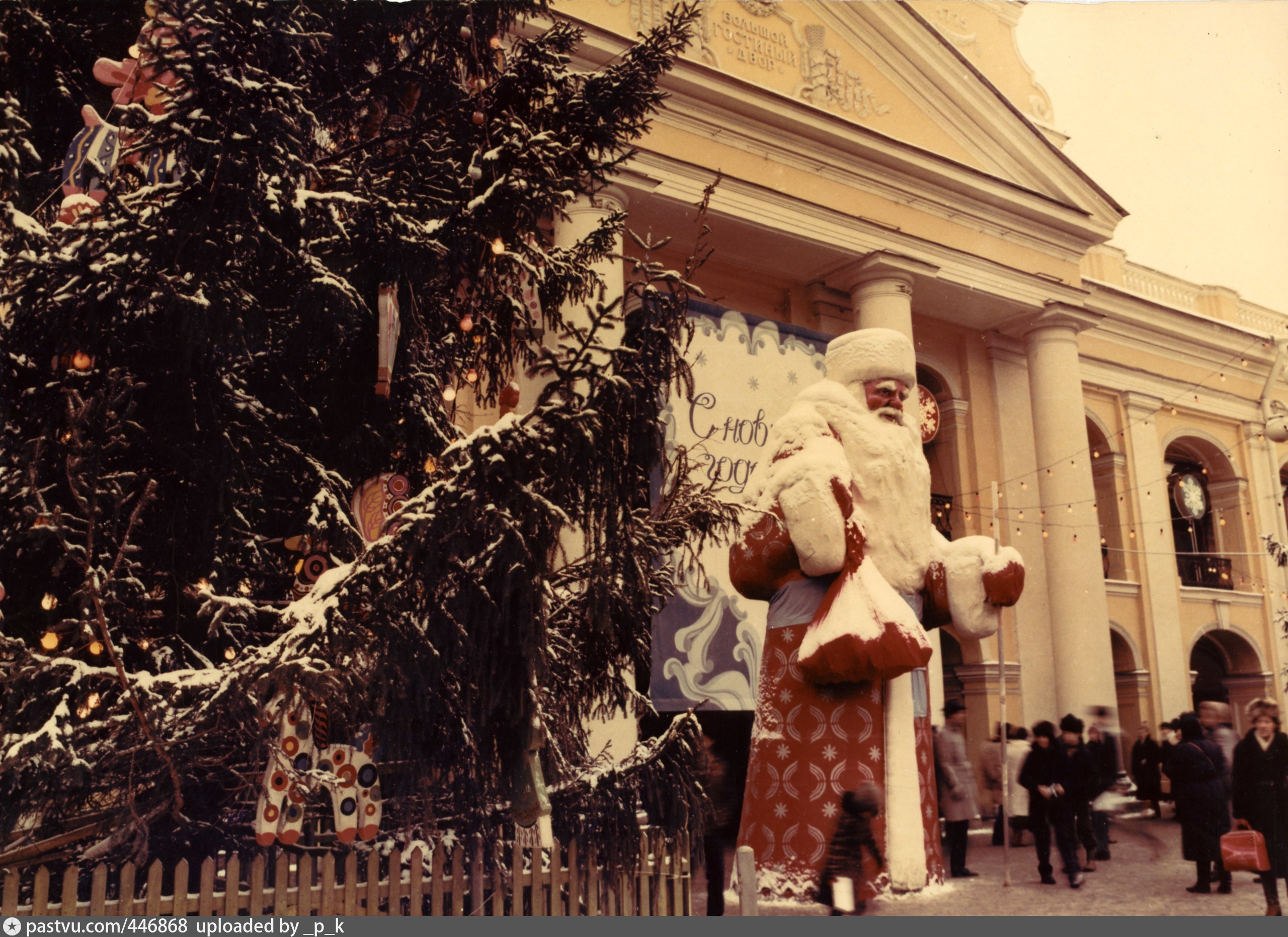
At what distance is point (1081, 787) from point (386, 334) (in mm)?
4535

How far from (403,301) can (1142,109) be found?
412cm

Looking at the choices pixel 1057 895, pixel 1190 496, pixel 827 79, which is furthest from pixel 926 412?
pixel 1190 496

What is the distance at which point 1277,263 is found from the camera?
508 centimetres

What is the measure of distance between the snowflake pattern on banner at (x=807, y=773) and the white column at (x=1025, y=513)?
9.22 meters

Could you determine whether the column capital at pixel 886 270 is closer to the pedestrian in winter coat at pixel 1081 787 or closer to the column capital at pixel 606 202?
the column capital at pixel 606 202

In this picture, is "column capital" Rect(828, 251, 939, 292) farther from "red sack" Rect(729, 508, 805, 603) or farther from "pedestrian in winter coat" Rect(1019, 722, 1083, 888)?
"red sack" Rect(729, 508, 805, 603)

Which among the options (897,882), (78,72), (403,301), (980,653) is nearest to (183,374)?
(403,301)

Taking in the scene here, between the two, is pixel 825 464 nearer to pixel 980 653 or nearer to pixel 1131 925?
pixel 1131 925

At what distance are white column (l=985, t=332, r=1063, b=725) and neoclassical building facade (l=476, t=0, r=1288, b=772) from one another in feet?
0.13

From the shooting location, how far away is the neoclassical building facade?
31.6ft

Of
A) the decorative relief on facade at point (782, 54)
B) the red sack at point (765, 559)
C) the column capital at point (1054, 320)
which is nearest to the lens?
the red sack at point (765, 559)

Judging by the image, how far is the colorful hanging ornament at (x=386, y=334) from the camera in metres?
4.10

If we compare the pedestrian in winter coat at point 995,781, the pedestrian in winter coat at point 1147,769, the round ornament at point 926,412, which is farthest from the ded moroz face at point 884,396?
the round ornament at point 926,412

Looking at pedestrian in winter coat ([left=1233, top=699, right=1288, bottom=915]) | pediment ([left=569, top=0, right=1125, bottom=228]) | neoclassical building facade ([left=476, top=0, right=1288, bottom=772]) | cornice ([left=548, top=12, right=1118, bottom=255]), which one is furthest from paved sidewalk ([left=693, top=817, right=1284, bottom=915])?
pediment ([left=569, top=0, right=1125, bottom=228])
